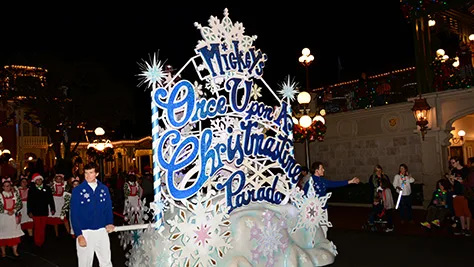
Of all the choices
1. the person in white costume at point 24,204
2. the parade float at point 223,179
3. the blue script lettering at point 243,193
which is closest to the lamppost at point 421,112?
the parade float at point 223,179

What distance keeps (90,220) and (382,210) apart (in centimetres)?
805

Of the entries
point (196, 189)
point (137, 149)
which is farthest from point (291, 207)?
point (137, 149)

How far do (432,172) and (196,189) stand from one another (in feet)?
40.7

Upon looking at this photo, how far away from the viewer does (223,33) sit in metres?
7.98

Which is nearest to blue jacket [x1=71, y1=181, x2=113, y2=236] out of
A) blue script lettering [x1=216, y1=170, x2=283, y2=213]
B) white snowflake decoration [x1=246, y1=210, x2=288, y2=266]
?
blue script lettering [x1=216, y1=170, x2=283, y2=213]

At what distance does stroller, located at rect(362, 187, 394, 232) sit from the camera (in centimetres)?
1176

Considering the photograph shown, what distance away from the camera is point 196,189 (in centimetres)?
714

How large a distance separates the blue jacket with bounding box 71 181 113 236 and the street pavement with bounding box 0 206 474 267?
296 cm

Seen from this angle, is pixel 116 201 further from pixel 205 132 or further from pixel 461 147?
pixel 461 147

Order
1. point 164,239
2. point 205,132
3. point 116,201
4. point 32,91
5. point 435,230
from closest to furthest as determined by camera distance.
→ point 164,239
point 205,132
point 435,230
point 116,201
point 32,91

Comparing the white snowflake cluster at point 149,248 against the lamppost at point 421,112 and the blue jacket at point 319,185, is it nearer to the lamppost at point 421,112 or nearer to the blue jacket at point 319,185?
the blue jacket at point 319,185

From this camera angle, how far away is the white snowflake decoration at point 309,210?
27.8 ft

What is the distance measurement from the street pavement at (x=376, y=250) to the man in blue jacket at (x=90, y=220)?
2.80 metres

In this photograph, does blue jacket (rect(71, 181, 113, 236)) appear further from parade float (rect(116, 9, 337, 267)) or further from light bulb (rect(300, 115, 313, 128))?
light bulb (rect(300, 115, 313, 128))
